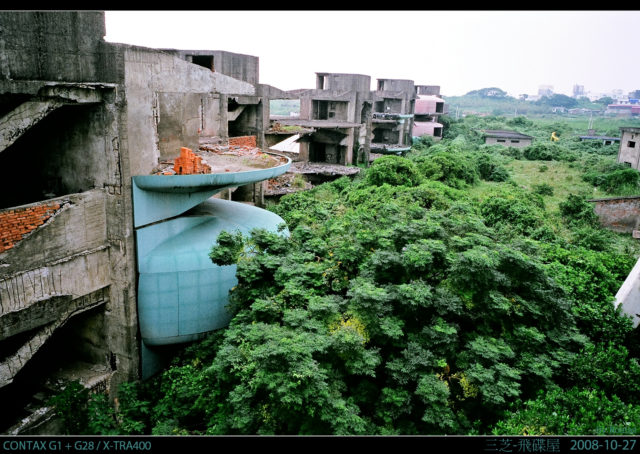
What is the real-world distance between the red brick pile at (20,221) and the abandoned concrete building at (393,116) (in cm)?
3972

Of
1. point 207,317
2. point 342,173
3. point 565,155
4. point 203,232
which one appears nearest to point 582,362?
point 207,317

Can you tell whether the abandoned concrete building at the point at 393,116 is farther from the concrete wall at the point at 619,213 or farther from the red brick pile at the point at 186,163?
the red brick pile at the point at 186,163

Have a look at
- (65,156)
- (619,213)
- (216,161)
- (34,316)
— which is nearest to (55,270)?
(34,316)

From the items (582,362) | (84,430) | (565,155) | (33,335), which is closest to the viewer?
(582,362)

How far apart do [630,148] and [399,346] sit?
37.8 m

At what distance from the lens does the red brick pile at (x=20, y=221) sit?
7.79 meters

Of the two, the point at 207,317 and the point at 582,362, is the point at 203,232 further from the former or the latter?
the point at 582,362

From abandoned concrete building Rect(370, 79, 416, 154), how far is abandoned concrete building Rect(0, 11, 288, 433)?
3759cm

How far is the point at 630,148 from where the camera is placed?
36312mm

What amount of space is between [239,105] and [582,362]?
62.0 ft

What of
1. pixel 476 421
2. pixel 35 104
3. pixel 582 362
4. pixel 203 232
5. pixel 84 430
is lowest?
pixel 84 430

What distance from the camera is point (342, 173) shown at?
3228 cm
